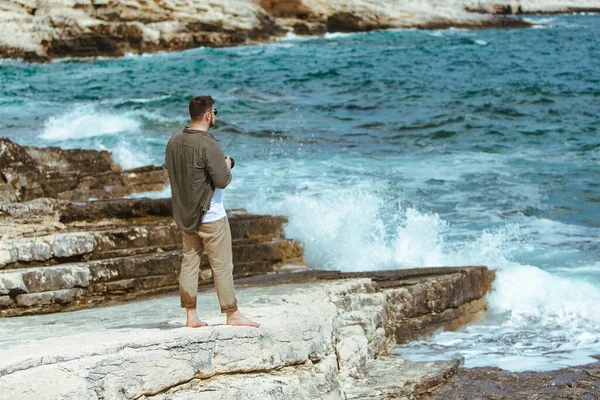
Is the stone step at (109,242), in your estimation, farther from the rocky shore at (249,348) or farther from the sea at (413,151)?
the rocky shore at (249,348)

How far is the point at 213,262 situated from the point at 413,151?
39.0 feet

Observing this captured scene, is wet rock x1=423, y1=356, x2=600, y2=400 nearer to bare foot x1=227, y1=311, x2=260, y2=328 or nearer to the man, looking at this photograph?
bare foot x1=227, y1=311, x2=260, y2=328

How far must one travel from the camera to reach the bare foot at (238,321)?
4.73 metres

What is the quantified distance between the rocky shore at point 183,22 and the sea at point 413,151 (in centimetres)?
455

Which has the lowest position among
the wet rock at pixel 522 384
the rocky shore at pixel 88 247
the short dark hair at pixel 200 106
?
the wet rock at pixel 522 384

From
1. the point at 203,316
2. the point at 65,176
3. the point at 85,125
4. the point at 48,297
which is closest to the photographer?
the point at 203,316

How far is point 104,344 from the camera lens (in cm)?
426

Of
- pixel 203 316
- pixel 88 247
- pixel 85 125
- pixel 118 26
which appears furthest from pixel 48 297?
pixel 118 26

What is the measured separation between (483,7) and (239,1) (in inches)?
898

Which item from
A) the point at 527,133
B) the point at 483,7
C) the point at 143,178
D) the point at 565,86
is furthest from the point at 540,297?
the point at 483,7

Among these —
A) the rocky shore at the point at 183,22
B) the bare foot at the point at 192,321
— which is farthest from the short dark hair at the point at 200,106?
the rocky shore at the point at 183,22

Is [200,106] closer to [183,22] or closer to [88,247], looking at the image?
[88,247]

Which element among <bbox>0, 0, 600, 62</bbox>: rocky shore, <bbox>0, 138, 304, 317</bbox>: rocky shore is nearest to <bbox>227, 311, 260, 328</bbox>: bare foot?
<bbox>0, 138, 304, 317</bbox>: rocky shore

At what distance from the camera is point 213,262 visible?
4828 mm
